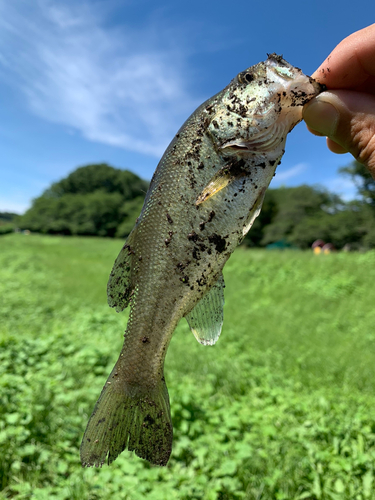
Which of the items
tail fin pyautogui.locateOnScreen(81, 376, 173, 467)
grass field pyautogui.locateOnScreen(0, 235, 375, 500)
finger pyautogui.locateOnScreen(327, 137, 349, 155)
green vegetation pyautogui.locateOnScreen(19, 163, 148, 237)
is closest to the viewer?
tail fin pyautogui.locateOnScreen(81, 376, 173, 467)

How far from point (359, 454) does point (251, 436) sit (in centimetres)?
117

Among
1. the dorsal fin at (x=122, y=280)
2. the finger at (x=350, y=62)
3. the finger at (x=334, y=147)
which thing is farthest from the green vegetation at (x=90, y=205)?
the dorsal fin at (x=122, y=280)

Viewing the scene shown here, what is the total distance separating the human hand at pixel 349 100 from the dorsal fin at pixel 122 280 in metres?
1.15

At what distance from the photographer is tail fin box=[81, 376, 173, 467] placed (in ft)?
4.90

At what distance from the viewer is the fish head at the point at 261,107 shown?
5.30ft

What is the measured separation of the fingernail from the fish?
8cm

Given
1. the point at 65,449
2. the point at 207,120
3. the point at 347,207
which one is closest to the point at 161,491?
the point at 65,449

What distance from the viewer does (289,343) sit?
25.2ft

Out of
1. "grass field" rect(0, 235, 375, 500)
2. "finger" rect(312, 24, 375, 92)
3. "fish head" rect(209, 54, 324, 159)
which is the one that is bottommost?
"grass field" rect(0, 235, 375, 500)

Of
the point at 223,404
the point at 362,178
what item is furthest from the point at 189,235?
the point at 362,178

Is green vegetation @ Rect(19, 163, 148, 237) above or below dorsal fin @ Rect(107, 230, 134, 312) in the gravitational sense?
above

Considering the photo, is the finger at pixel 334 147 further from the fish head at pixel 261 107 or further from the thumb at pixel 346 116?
the fish head at pixel 261 107

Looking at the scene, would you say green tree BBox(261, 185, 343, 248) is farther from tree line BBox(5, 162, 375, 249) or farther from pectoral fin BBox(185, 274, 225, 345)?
pectoral fin BBox(185, 274, 225, 345)

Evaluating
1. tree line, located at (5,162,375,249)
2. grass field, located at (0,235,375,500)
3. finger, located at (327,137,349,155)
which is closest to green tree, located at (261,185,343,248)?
tree line, located at (5,162,375,249)
